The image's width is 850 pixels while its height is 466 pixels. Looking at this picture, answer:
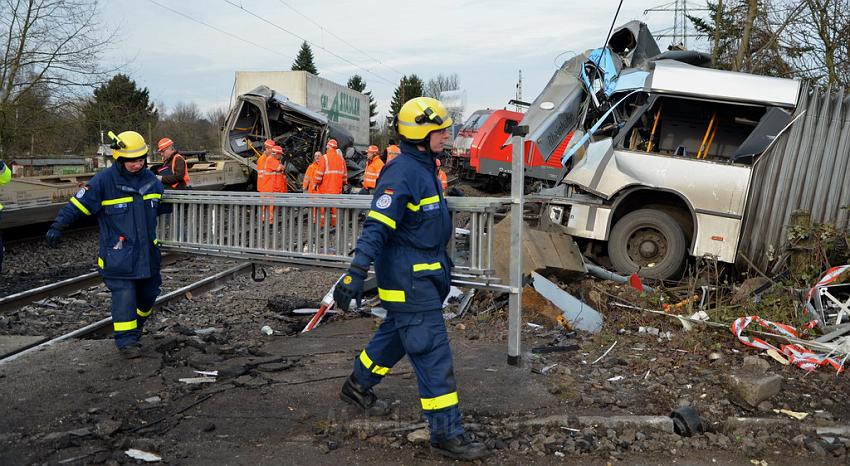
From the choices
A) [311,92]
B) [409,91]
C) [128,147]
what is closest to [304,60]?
[409,91]

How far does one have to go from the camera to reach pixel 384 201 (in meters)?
→ 3.49

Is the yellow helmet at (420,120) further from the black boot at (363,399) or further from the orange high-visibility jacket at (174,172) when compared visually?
the orange high-visibility jacket at (174,172)

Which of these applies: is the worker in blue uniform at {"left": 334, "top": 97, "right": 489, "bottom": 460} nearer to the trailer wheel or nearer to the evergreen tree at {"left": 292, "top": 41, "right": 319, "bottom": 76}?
the trailer wheel

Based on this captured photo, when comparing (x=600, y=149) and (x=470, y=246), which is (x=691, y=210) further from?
(x=470, y=246)

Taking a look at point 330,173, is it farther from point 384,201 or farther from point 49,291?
point 384,201

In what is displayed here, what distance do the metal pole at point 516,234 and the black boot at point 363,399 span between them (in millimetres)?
881

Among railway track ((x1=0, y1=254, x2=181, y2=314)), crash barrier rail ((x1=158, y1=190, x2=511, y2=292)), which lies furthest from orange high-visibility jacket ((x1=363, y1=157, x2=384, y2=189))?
crash barrier rail ((x1=158, y1=190, x2=511, y2=292))

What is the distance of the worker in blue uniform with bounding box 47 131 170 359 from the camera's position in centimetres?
507

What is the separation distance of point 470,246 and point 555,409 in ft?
3.66

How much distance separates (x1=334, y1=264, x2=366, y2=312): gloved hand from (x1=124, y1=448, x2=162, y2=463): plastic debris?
1.21 metres

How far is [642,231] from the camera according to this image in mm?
7734

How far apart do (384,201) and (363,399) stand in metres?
1.24

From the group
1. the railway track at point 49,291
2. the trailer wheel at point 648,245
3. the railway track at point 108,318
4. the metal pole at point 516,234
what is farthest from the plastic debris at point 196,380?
the trailer wheel at point 648,245

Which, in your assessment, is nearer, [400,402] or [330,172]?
[400,402]
